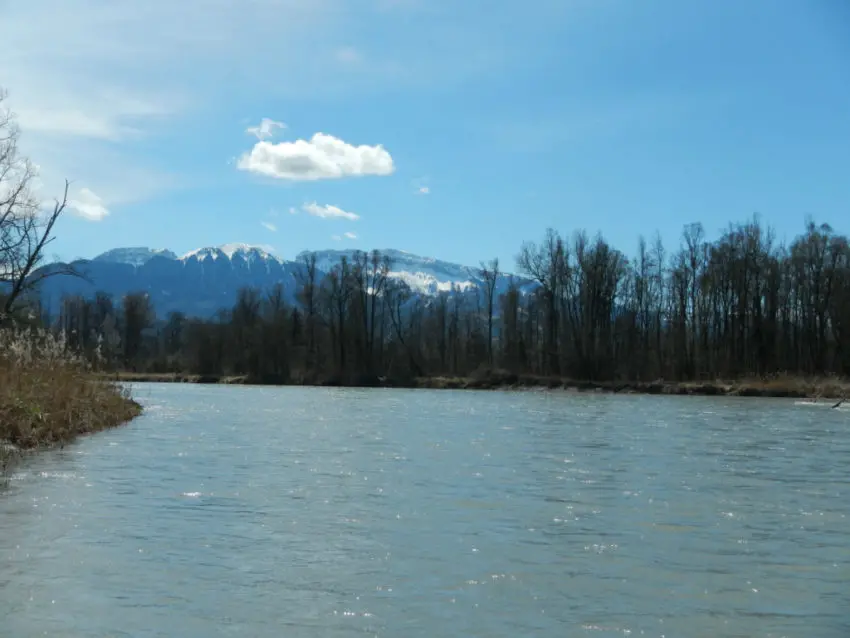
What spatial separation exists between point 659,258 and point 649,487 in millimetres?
69029

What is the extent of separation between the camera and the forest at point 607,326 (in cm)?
6875

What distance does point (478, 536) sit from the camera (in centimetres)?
931

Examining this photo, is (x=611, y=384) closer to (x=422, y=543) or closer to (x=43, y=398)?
(x=43, y=398)

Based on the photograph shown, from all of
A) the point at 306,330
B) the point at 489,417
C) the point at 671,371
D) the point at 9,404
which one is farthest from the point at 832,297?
the point at 9,404

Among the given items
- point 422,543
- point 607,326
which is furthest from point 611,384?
point 422,543

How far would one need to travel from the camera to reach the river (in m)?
6.34

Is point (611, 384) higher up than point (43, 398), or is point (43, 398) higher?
point (43, 398)

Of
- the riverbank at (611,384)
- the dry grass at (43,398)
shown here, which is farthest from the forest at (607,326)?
the dry grass at (43,398)

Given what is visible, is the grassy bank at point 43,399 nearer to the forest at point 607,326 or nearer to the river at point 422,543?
the river at point 422,543

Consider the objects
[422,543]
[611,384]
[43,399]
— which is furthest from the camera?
[611,384]

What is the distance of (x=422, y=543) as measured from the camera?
892 cm

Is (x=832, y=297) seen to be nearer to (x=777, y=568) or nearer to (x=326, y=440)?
(x=326, y=440)

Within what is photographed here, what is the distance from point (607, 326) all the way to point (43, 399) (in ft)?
207

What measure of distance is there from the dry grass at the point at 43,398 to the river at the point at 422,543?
97 centimetres
